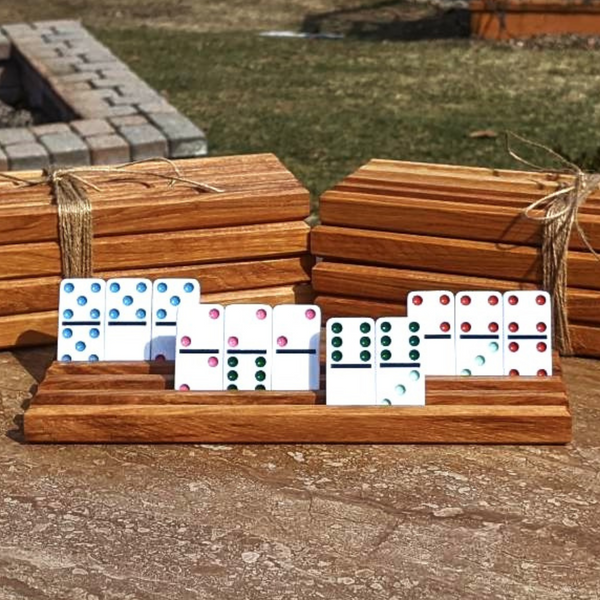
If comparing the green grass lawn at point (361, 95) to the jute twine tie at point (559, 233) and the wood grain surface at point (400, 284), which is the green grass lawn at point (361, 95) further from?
the jute twine tie at point (559, 233)

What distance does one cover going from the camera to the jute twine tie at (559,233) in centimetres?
528

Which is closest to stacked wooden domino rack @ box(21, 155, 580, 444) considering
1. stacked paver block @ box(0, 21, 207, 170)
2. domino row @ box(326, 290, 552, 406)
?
domino row @ box(326, 290, 552, 406)

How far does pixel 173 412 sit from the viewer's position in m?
4.76

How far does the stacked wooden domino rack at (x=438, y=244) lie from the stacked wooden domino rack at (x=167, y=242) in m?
0.18

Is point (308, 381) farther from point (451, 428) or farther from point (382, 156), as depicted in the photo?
point (382, 156)

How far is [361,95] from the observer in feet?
35.2

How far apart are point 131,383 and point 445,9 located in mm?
10024

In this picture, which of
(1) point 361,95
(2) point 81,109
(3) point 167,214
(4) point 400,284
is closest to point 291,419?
(4) point 400,284

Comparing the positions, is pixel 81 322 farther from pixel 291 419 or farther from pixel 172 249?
pixel 291 419

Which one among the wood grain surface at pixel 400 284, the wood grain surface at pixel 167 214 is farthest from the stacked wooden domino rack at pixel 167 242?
the wood grain surface at pixel 400 284

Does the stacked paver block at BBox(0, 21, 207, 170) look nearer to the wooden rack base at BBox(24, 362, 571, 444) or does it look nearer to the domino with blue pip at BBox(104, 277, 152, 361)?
the domino with blue pip at BBox(104, 277, 152, 361)

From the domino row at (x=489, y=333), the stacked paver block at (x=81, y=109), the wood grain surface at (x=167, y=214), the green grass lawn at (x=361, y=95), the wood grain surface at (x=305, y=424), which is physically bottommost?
the green grass lawn at (x=361, y=95)

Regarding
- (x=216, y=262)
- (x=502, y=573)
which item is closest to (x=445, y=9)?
(x=216, y=262)

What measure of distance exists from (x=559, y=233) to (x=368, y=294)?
2.76ft
